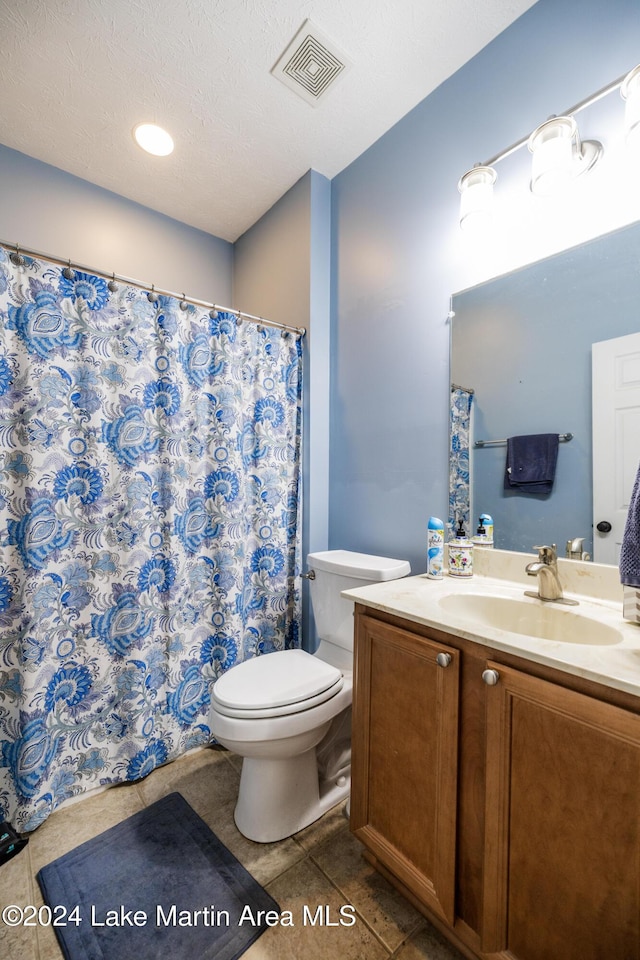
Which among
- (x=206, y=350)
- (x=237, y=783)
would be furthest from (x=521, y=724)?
(x=206, y=350)

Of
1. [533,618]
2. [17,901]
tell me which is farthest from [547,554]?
[17,901]

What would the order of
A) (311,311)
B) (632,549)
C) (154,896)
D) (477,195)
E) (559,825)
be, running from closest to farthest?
(559,825), (632,549), (154,896), (477,195), (311,311)

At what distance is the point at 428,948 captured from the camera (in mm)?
963

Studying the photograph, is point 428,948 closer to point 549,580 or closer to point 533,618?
point 533,618

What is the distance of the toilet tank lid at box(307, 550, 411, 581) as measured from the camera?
4.78 feet

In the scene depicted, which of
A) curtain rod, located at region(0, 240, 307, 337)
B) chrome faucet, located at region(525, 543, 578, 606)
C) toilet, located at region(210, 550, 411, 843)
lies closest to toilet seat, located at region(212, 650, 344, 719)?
Answer: toilet, located at region(210, 550, 411, 843)

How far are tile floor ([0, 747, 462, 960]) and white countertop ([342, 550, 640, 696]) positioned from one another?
2.58 feet

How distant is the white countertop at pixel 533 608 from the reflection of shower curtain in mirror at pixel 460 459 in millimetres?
144

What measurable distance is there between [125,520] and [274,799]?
42.7 inches

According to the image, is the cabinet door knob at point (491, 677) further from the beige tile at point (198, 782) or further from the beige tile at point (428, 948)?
the beige tile at point (198, 782)

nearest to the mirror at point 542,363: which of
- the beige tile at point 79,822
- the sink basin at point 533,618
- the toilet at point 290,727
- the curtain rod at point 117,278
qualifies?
the sink basin at point 533,618

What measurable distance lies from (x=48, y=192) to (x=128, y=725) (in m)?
2.38

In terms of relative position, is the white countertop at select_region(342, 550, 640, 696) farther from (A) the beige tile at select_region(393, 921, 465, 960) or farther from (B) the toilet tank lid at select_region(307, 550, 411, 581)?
(A) the beige tile at select_region(393, 921, 465, 960)

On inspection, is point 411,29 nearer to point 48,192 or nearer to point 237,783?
point 48,192
